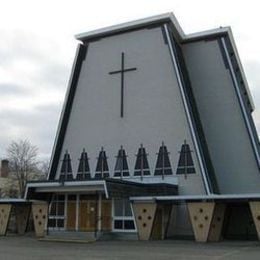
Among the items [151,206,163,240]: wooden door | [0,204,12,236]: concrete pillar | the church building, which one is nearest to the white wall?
the church building

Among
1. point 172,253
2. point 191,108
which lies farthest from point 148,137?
point 172,253

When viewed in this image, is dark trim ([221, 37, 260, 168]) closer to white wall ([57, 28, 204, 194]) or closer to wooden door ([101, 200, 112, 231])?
white wall ([57, 28, 204, 194])

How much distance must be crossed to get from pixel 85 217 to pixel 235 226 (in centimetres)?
1117

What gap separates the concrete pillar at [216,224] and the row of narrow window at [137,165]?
503 centimetres

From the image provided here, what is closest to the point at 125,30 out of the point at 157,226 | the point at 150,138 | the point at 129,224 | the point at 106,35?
the point at 106,35

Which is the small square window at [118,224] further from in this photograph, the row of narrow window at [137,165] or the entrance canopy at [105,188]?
the row of narrow window at [137,165]

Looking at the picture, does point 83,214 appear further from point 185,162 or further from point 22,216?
point 185,162

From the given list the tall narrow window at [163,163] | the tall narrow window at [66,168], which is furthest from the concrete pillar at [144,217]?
the tall narrow window at [66,168]

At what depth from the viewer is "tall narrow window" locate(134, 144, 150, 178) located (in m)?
38.3

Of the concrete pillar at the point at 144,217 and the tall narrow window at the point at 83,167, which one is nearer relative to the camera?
the concrete pillar at the point at 144,217

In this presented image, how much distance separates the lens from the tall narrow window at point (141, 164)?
38.3m

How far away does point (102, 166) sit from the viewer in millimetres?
40000

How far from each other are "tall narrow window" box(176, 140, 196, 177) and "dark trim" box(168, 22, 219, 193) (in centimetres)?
98

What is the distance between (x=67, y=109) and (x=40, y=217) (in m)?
9.73
